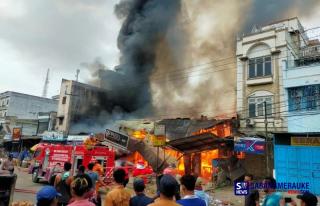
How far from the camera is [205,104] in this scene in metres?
35.6

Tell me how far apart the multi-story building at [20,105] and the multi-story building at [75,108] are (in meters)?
15.6

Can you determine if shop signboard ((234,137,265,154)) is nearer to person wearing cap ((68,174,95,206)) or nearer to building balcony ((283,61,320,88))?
building balcony ((283,61,320,88))

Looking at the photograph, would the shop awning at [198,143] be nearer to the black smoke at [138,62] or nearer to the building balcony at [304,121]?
the building balcony at [304,121]

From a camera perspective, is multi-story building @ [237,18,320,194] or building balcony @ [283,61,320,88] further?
building balcony @ [283,61,320,88]

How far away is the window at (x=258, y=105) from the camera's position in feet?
72.6

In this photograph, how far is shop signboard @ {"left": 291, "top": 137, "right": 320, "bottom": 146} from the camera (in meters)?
17.5

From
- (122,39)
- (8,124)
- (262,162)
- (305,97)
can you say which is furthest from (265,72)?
(8,124)

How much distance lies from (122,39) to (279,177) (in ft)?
119

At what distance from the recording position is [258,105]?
900 inches

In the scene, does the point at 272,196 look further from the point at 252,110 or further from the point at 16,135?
the point at 16,135

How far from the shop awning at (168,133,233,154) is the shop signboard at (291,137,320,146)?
3977 millimetres

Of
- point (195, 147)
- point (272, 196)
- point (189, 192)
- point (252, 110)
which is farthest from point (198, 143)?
point (189, 192)

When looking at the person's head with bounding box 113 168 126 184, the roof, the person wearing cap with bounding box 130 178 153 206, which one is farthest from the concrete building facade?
the person's head with bounding box 113 168 126 184

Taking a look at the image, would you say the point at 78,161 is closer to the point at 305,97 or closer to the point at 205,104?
the point at 305,97
